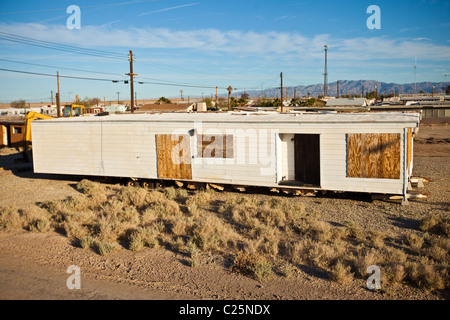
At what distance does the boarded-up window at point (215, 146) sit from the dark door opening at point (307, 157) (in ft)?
7.80

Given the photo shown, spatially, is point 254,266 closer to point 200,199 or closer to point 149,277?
point 149,277

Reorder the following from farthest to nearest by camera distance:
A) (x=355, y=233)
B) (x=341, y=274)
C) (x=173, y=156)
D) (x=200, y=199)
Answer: (x=173, y=156), (x=200, y=199), (x=355, y=233), (x=341, y=274)

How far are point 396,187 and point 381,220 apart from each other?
5.90 feet

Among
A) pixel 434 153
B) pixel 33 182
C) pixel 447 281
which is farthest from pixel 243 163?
pixel 434 153

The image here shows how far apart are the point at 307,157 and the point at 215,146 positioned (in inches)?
129

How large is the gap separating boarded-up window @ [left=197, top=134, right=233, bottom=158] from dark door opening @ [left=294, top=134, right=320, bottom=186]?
7.80 ft

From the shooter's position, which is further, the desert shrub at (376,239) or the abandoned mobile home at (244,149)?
the abandoned mobile home at (244,149)

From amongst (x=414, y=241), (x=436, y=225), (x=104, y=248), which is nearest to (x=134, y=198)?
(x=104, y=248)

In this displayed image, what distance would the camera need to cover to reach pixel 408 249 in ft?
25.2

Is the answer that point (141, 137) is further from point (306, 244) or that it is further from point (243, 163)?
point (306, 244)

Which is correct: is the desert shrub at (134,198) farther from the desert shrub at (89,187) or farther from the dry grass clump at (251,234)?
the desert shrub at (89,187)

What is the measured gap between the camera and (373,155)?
36.2ft

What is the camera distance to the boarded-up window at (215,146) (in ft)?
42.2

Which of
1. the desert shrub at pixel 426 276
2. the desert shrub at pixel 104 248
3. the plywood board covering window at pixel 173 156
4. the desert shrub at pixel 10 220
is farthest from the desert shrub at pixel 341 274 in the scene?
the desert shrub at pixel 10 220
